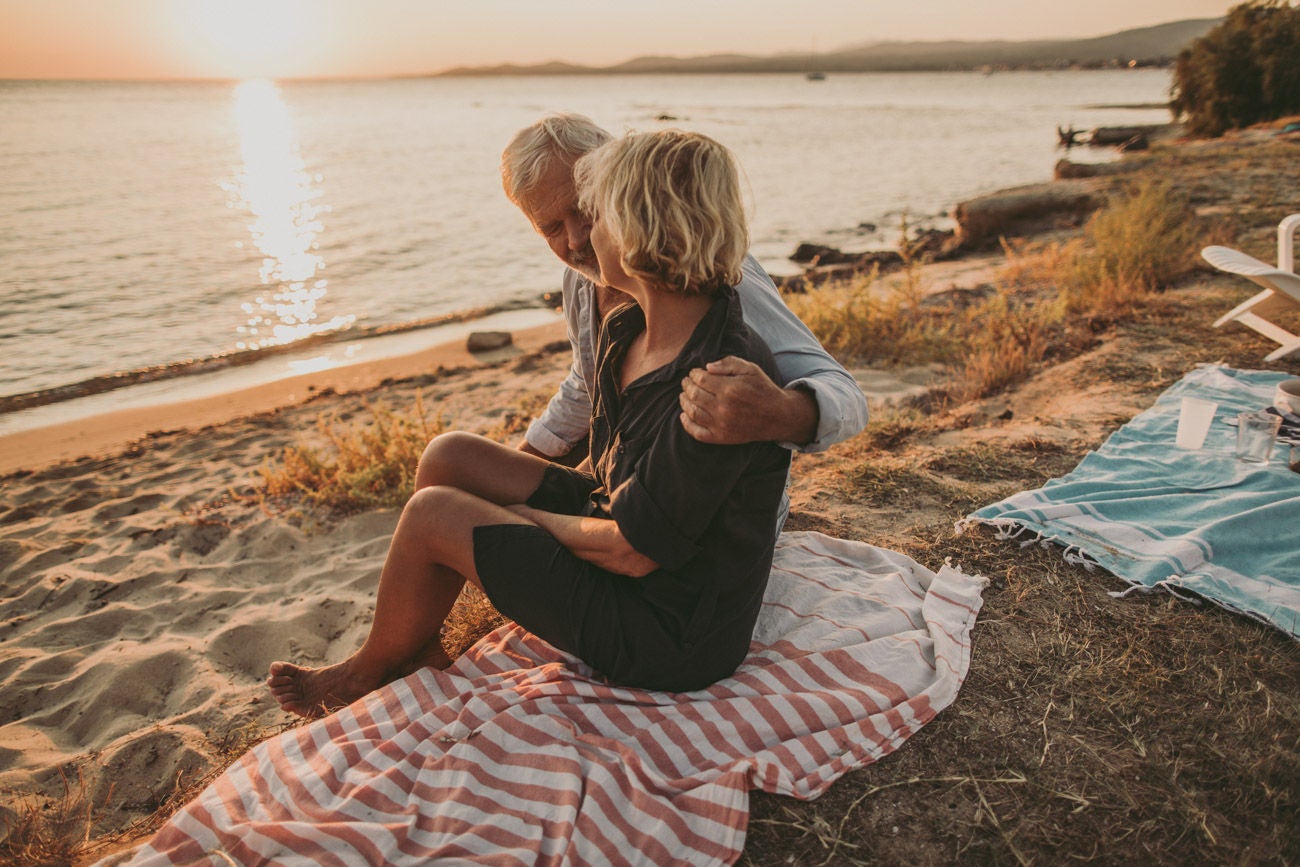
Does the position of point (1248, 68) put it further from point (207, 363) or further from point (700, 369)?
point (700, 369)

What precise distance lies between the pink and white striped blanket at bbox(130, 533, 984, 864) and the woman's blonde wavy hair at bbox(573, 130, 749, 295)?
1.21 meters

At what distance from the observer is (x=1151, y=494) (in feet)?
11.0

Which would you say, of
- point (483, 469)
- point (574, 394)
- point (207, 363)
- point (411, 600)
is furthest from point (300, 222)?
point (411, 600)

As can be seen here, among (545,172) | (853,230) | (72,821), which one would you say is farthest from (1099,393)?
(853,230)

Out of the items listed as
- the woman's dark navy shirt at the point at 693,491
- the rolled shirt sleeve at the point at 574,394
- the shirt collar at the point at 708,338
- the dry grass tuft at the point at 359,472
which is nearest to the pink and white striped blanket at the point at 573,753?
Answer: the woman's dark navy shirt at the point at 693,491

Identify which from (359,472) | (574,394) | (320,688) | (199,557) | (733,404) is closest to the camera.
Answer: (733,404)

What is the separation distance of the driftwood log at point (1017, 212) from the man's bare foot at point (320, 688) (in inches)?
476

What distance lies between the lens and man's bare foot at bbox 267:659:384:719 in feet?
8.32

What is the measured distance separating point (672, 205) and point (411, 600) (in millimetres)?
1413

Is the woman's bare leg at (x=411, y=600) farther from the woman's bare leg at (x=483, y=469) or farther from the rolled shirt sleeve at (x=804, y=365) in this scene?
the rolled shirt sleeve at (x=804, y=365)

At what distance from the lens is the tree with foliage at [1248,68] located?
2108cm

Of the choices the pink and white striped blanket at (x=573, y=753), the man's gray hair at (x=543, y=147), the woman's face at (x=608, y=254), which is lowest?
the pink and white striped blanket at (x=573, y=753)

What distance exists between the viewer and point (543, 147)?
262cm

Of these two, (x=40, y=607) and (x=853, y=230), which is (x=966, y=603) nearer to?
(x=40, y=607)
